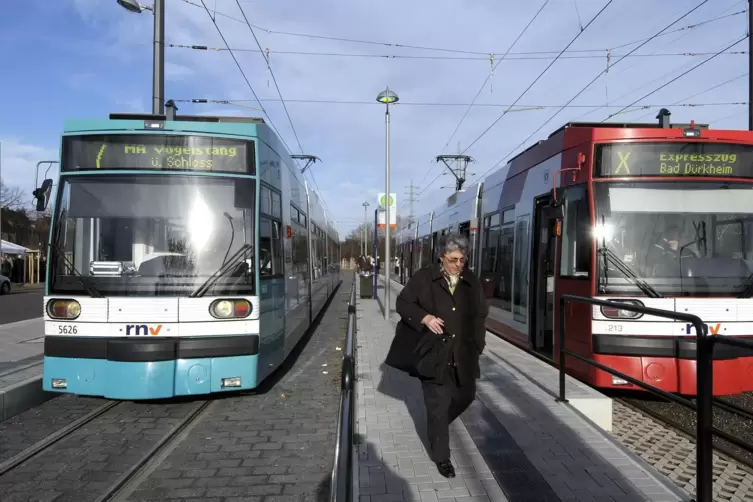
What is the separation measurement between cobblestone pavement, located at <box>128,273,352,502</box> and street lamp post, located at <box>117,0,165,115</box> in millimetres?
5795

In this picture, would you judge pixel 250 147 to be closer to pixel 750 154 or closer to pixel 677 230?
pixel 677 230

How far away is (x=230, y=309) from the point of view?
592cm

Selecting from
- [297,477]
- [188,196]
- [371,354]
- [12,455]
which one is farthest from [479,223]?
[12,455]

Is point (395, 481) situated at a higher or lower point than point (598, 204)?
lower

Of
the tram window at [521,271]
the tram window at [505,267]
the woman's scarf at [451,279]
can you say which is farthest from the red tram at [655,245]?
the woman's scarf at [451,279]

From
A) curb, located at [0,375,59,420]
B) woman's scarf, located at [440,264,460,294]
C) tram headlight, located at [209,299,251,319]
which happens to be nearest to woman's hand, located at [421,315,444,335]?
woman's scarf, located at [440,264,460,294]

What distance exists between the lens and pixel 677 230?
6379 millimetres

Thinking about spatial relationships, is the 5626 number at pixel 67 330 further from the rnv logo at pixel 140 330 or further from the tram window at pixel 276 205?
the tram window at pixel 276 205

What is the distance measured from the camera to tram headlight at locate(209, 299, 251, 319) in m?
5.88

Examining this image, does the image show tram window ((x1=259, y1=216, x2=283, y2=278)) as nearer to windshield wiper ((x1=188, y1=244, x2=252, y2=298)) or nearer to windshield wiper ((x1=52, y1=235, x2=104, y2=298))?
windshield wiper ((x1=188, y1=244, x2=252, y2=298))

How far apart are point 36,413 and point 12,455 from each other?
149 cm

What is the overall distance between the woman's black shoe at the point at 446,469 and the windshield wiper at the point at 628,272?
349cm

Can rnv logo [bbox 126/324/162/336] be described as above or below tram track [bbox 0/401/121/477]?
above

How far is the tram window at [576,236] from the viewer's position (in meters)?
6.51
